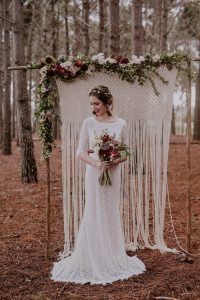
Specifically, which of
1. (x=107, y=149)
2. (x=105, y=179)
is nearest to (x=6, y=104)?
(x=105, y=179)

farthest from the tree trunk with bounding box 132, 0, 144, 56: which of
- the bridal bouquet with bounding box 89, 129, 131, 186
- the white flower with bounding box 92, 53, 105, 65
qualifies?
the bridal bouquet with bounding box 89, 129, 131, 186

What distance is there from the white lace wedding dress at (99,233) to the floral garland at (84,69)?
65 centimetres

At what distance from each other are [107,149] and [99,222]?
847mm

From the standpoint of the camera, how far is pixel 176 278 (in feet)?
14.8

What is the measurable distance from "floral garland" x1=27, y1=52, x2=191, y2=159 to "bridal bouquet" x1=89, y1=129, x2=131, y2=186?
87 cm

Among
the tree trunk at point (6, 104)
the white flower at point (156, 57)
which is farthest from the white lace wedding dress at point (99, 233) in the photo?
the tree trunk at point (6, 104)

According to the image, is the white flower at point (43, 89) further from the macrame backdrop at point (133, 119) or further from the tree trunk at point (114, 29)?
the tree trunk at point (114, 29)

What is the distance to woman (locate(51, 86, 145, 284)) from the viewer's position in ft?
15.5

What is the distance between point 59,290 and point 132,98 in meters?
2.47

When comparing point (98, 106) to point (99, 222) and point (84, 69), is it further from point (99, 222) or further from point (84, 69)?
point (99, 222)

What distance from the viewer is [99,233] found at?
15.7 ft

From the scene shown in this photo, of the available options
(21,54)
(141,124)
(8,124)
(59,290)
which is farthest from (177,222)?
(8,124)

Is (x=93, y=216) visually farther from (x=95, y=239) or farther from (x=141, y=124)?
(x=141, y=124)

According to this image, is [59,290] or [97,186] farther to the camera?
[97,186]
